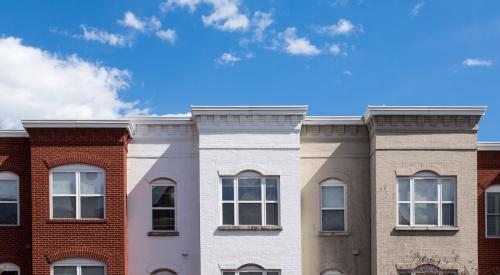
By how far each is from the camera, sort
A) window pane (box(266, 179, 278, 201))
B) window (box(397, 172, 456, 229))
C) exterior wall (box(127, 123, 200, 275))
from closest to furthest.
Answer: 1. window (box(397, 172, 456, 229))
2. window pane (box(266, 179, 278, 201))
3. exterior wall (box(127, 123, 200, 275))

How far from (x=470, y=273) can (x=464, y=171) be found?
3237mm

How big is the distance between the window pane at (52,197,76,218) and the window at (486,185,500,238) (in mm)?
13834

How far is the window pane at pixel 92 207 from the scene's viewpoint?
20094mm

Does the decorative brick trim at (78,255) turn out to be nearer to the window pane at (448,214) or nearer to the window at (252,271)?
the window at (252,271)

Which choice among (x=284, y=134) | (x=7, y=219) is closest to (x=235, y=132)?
(x=284, y=134)

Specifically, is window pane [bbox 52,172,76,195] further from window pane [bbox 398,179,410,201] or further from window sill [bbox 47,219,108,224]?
window pane [bbox 398,179,410,201]

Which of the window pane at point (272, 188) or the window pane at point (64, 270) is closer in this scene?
the window pane at point (64, 270)

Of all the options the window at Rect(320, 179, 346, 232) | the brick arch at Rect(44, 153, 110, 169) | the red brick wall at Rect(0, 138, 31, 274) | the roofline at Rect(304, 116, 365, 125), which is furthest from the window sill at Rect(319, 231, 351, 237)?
the red brick wall at Rect(0, 138, 31, 274)

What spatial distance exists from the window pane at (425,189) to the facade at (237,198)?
32 mm

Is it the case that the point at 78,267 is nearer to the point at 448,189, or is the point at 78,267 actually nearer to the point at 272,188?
the point at 272,188

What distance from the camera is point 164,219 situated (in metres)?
21.2

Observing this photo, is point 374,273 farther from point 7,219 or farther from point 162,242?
point 7,219

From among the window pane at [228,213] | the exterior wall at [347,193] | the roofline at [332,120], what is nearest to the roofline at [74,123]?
the window pane at [228,213]

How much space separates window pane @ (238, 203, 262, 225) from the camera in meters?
20.3
